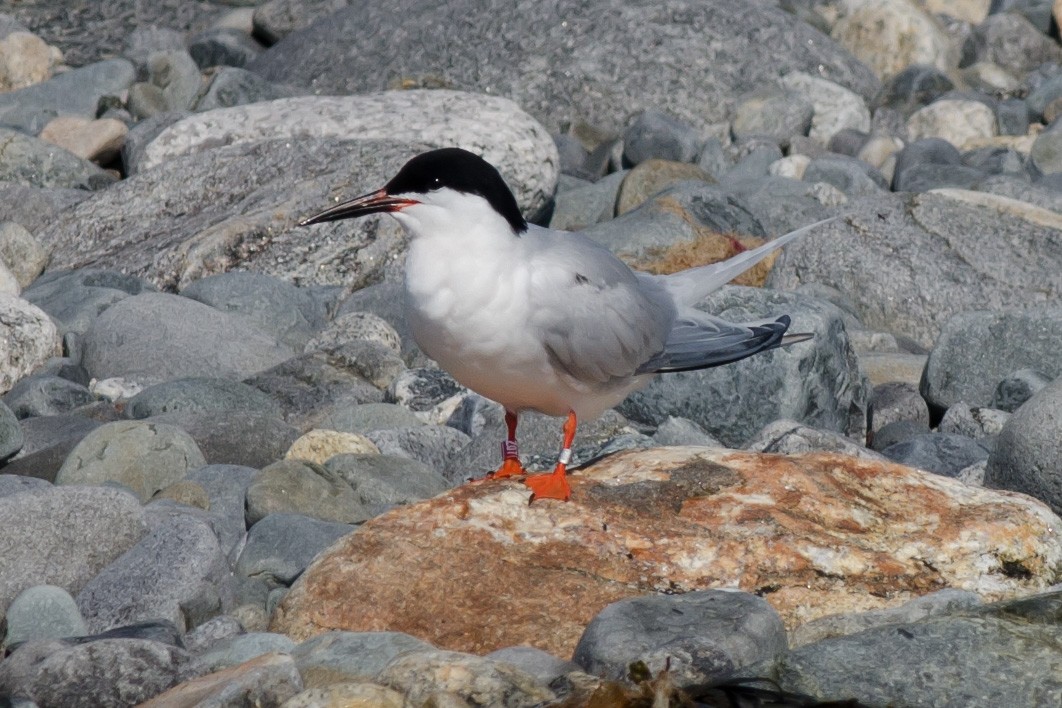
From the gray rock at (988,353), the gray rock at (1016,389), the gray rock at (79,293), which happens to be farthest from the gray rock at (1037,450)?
the gray rock at (79,293)

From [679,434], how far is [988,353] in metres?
2.20

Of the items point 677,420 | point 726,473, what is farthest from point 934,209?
point 726,473

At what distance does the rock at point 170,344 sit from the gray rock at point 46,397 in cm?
34

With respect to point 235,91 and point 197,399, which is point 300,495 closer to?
point 197,399

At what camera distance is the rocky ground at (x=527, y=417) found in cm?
425

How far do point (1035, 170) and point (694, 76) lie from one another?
3261 mm

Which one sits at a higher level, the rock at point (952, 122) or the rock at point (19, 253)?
the rock at point (19, 253)

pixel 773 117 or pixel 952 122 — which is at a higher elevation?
pixel 773 117

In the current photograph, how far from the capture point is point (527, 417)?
23.7ft

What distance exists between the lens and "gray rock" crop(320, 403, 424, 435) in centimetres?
752

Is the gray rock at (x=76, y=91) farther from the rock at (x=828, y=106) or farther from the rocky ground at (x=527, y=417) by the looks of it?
the rock at (x=828, y=106)

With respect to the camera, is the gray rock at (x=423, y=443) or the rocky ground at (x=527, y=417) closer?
the rocky ground at (x=527, y=417)

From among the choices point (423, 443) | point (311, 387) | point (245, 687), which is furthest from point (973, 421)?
point (245, 687)

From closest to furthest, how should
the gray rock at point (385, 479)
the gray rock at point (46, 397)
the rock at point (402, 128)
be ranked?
1. the gray rock at point (385, 479)
2. the gray rock at point (46, 397)
3. the rock at point (402, 128)
